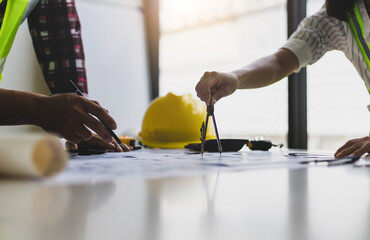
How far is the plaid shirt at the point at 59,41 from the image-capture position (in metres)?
1.77

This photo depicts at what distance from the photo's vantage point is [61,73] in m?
1.84

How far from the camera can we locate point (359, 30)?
46.1 inches

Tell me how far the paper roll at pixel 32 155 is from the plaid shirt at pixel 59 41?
1440mm

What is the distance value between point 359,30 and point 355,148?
51 centimetres

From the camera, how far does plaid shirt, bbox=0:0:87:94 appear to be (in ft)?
5.81

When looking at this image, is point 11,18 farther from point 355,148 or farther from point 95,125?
point 355,148

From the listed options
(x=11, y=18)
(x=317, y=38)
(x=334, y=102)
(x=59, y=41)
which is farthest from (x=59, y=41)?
(x=334, y=102)

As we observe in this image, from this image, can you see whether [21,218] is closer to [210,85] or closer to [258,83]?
[210,85]

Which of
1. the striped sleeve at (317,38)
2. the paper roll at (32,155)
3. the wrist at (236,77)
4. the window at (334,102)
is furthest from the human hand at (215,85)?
the window at (334,102)

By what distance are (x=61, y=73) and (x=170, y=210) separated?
169 centimetres

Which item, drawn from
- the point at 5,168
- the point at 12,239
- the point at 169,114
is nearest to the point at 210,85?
the point at 169,114

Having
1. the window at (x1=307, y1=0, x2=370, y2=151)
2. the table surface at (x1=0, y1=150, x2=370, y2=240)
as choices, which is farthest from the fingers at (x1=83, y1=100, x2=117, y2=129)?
the window at (x1=307, y1=0, x2=370, y2=151)

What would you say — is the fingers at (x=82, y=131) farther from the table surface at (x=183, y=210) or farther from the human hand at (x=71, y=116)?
the table surface at (x=183, y=210)

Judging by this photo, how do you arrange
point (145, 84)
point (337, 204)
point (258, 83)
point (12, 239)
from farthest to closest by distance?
point (145, 84)
point (258, 83)
point (337, 204)
point (12, 239)
